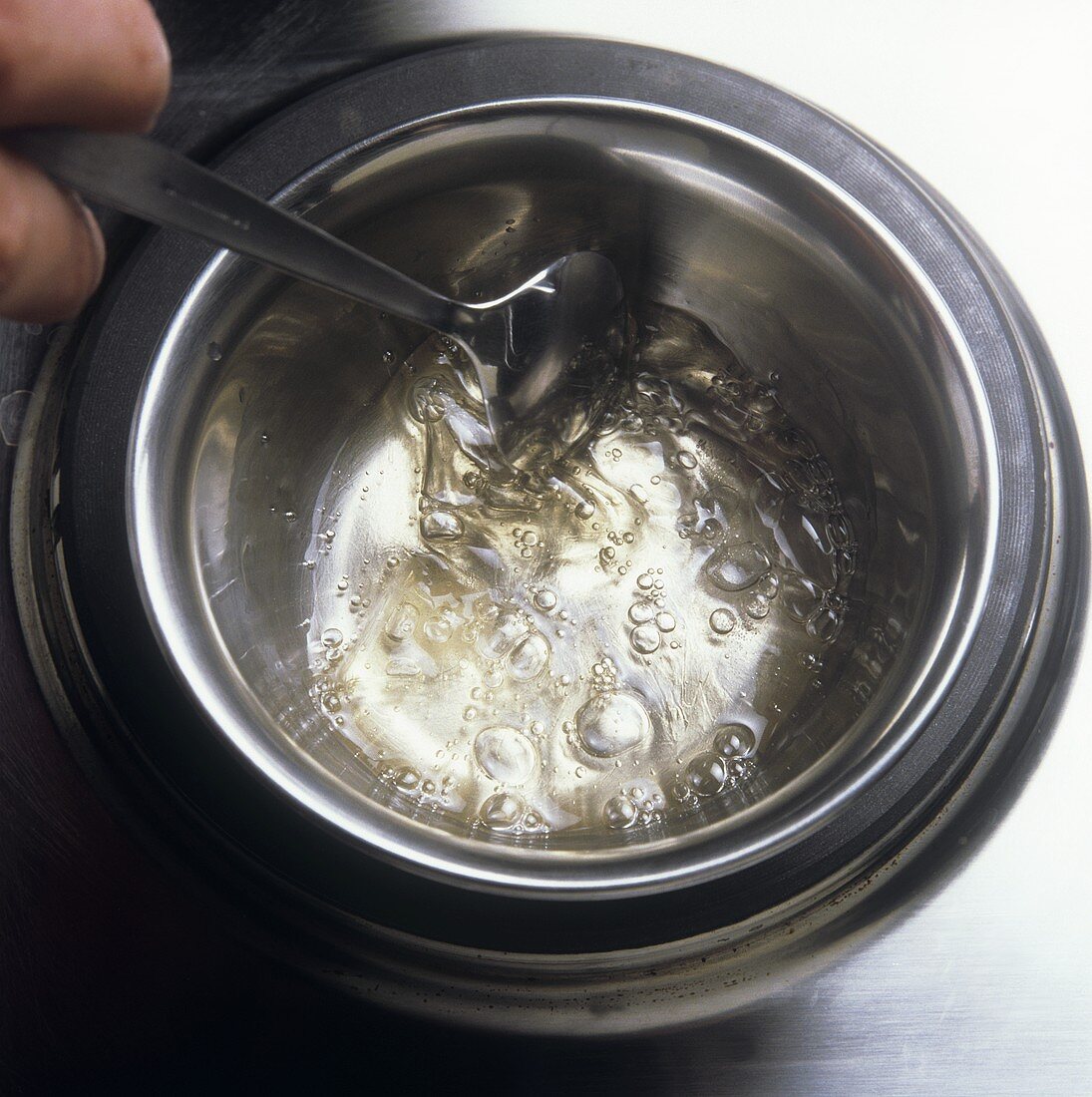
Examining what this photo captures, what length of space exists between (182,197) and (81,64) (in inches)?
2.7

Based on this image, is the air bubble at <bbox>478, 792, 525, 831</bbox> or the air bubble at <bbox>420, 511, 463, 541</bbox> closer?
the air bubble at <bbox>478, 792, 525, 831</bbox>

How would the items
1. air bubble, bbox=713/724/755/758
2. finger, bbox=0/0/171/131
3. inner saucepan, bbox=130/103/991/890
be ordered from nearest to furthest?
finger, bbox=0/0/171/131
inner saucepan, bbox=130/103/991/890
air bubble, bbox=713/724/755/758

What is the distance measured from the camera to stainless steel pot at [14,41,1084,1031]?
0.62 metres

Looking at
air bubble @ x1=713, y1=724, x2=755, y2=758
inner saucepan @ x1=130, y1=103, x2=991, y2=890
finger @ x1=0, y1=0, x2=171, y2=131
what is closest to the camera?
finger @ x1=0, y1=0, x2=171, y2=131

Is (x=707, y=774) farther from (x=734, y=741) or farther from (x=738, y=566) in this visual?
(x=738, y=566)

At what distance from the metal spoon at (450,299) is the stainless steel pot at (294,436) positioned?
0.26ft

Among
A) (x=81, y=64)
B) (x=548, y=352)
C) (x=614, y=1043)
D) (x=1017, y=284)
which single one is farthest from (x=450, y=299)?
(x=614, y=1043)

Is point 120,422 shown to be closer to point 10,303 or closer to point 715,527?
point 10,303

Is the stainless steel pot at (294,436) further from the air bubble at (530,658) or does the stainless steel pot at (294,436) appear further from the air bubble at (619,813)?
the air bubble at (530,658)

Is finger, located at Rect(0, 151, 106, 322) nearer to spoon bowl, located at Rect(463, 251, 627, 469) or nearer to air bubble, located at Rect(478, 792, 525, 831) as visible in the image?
spoon bowl, located at Rect(463, 251, 627, 469)

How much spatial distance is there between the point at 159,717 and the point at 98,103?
417mm

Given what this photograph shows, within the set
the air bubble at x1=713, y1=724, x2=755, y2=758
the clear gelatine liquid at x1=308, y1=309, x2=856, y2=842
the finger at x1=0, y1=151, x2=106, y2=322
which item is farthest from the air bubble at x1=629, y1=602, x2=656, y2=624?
the finger at x1=0, y1=151, x2=106, y2=322

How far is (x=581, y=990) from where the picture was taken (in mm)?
688

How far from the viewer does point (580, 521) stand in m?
0.81
